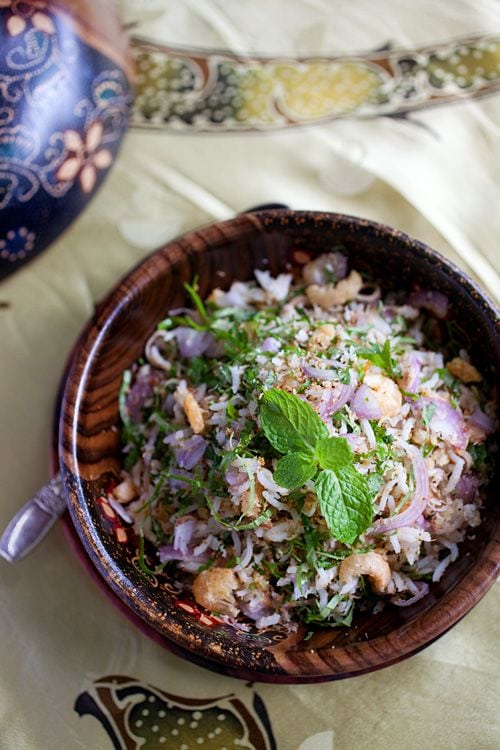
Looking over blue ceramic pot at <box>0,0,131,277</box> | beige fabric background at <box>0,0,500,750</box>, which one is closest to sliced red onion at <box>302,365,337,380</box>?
beige fabric background at <box>0,0,500,750</box>

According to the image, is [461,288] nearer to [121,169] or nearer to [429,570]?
[429,570]

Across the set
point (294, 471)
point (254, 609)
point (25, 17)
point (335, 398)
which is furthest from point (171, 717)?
point (25, 17)

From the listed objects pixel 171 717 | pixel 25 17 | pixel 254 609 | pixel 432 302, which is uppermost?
pixel 25 17

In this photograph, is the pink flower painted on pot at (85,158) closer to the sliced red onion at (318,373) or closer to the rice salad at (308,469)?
the rice salad at (308,469)

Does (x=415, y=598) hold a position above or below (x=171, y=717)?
above

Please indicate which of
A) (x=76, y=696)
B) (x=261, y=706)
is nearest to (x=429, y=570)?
(x=261, y=706)

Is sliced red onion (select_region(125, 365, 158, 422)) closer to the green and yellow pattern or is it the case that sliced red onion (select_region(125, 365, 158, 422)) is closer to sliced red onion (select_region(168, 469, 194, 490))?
sliced red onion (select_region(168, 469, 194, 490))

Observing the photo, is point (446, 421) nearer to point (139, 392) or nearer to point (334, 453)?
point (334, 453)
